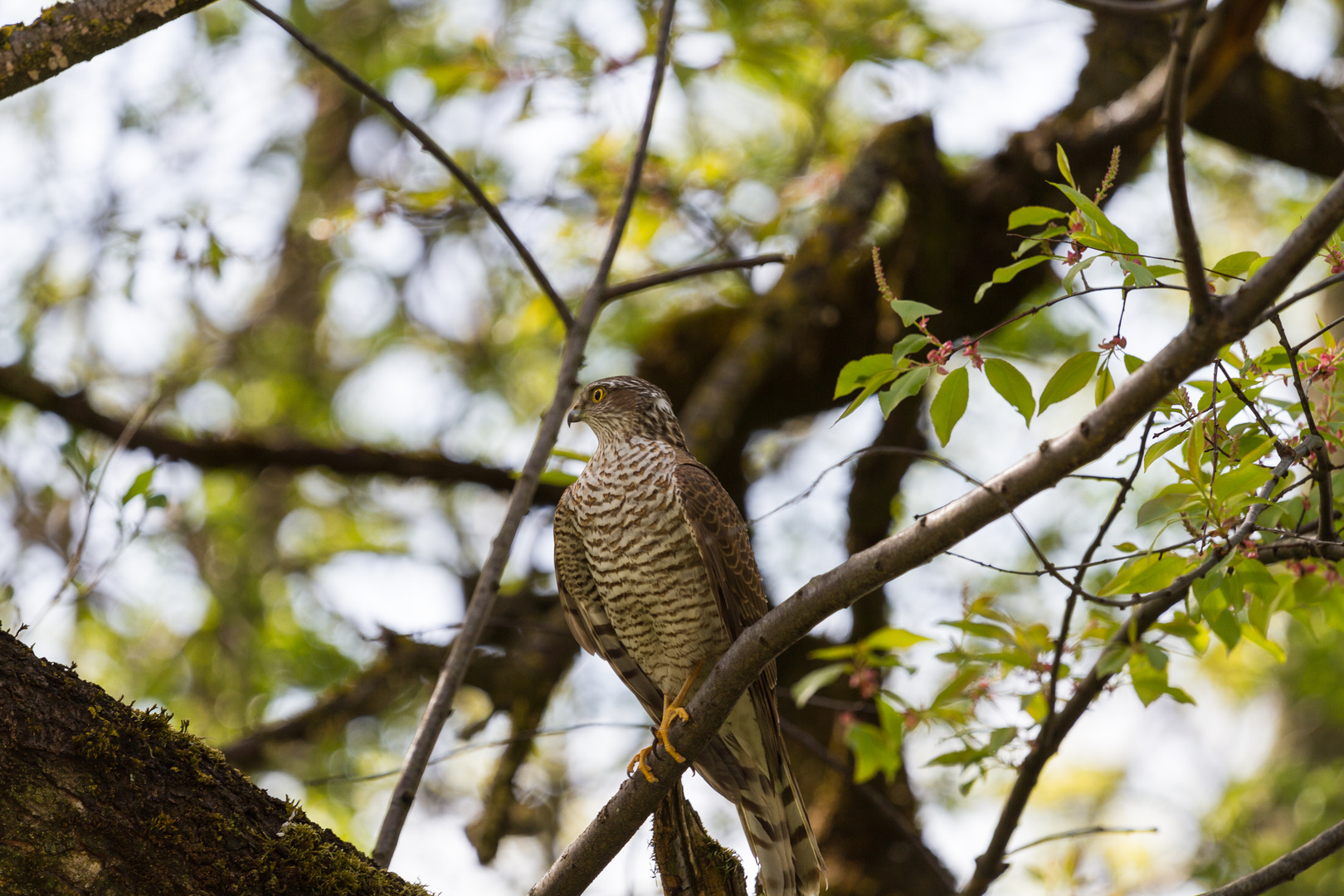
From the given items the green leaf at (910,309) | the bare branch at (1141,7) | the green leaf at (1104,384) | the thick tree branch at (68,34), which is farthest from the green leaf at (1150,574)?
the thick tree branch at (68,34)

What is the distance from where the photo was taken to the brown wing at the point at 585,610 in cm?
428

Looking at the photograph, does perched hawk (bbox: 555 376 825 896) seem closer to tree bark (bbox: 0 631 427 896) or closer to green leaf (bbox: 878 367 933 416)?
green leaf (bbox: 878 367 933 416)

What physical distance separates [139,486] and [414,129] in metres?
1.60

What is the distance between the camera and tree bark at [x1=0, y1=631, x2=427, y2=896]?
203 cm

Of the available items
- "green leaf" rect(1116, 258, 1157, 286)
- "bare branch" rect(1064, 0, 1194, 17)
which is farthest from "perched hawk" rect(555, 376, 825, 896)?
"bare branch" rect(1064, 0, 1194, 17)

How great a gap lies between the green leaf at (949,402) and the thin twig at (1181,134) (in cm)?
72

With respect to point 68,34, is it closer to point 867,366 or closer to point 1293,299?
point 867,366

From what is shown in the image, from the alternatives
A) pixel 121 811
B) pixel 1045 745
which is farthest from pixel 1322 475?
pixel 121 811

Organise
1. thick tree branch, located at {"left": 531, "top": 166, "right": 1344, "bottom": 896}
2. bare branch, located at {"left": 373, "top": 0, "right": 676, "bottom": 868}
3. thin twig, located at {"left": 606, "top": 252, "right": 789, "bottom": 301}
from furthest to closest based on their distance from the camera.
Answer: thin twig, located at {"left": 606, "top": 252, "right": 789, "bottom": 301}, bare branch, located at {"left": 373, "top": 0, "right": 676, "bottom": 868}, thick tree branch, located at {"left": 531, "top": 166, "right": 1344, "bottom": 896}

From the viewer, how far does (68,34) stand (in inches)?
105

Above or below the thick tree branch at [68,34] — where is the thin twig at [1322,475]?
below

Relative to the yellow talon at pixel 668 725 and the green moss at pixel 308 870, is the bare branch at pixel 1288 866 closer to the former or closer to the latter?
the yellow talon at pixel 668 725

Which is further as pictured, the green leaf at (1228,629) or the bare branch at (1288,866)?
the green leaf at (1228,629)

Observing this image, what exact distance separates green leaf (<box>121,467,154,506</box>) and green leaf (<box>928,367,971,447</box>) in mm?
2752
